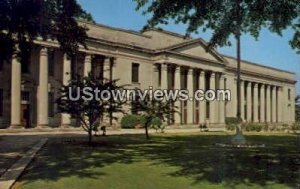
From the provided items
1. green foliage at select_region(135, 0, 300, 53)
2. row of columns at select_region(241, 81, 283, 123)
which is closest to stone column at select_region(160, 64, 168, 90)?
row of columns at select_region(241, 81, 283, 123)

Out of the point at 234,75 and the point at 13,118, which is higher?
the point at 234,75

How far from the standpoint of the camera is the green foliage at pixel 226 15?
46.0 feet

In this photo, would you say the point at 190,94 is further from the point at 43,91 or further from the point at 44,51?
the point at 43,91

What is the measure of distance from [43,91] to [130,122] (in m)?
10.6

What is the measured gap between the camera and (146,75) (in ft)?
200

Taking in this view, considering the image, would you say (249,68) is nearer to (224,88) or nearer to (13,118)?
(224,88)

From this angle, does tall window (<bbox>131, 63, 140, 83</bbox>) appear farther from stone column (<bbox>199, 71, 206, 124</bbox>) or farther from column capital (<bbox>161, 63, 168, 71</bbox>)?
stone column (<bbox>199, 71, 206, 124</bbox>)

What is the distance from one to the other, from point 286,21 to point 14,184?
9872 mm

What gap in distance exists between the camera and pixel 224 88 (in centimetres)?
7619

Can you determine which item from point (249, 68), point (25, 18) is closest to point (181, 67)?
point (249, 68)

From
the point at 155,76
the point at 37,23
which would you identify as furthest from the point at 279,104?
the point at 37,23

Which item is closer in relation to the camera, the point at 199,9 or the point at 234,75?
the point at 199,9

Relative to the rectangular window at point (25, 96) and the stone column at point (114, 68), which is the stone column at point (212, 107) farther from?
the rectangular window at point (25, 96)

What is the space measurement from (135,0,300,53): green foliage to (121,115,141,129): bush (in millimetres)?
35007
